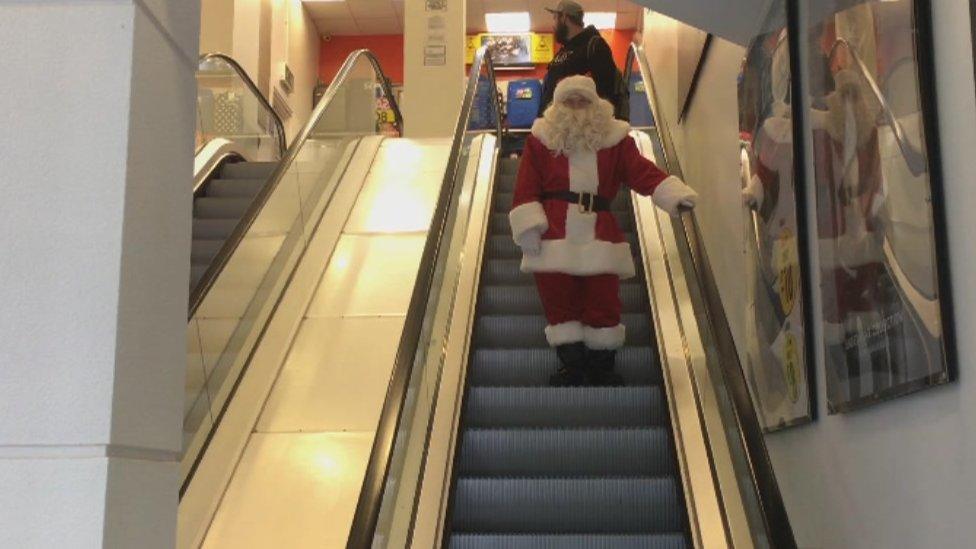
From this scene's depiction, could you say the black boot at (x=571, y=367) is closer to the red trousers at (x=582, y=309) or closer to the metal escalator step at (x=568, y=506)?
the red trousers at (x=582, y=309)

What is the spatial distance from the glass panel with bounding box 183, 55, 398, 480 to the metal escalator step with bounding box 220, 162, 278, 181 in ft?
2.77

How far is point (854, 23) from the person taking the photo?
3.01 m

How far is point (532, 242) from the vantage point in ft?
17.9

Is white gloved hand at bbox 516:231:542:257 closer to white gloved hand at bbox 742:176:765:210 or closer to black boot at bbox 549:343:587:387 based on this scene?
black boot at bbox 549:343:587:387

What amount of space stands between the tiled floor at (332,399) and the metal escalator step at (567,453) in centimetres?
57

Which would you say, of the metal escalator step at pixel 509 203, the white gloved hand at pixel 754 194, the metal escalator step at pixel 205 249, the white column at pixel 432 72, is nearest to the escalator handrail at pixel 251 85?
the white column at pixel 432 72

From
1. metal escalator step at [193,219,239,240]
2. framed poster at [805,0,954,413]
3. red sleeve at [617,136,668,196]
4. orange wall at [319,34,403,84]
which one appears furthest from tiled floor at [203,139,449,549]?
orange wall at [319,34,403,84]

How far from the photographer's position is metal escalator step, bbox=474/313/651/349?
20.4 ft

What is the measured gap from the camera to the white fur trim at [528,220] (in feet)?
17.7

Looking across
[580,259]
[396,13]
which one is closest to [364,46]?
[396,13]

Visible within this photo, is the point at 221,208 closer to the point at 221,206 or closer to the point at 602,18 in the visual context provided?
the point at 221,206

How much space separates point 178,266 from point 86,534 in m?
0.54

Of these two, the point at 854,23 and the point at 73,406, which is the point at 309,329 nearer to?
the point at 854,23

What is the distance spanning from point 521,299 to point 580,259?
1279mm
